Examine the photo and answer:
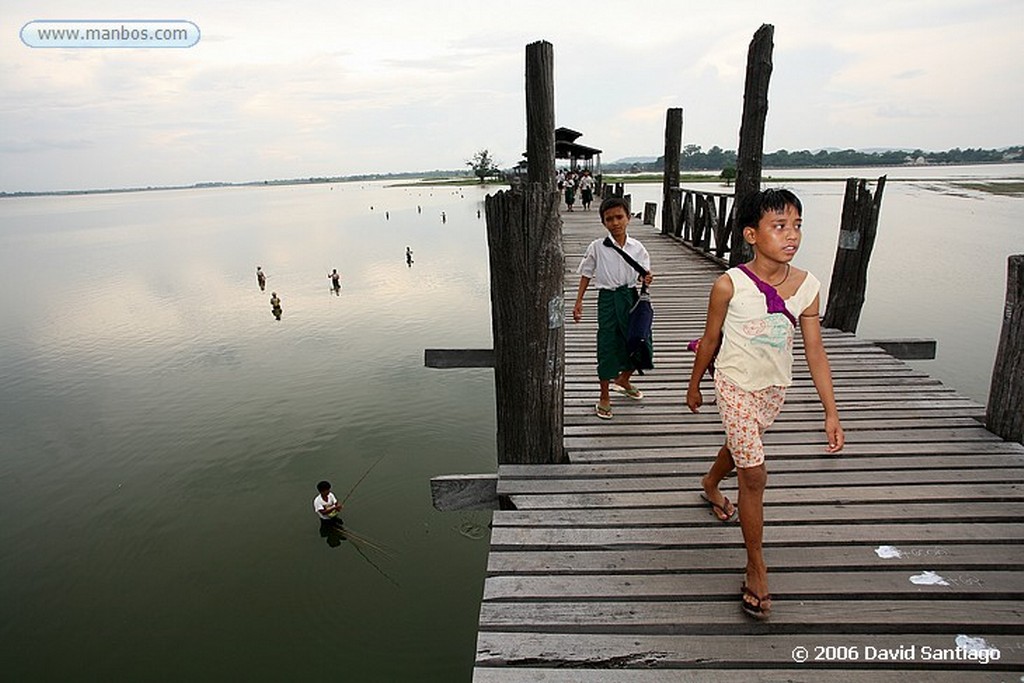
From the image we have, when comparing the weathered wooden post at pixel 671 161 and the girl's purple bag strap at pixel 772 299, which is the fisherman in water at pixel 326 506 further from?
the weathered wooden post at pixel 671 161

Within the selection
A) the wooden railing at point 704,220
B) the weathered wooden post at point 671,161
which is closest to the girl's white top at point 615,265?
the wooden railing at point 704,220

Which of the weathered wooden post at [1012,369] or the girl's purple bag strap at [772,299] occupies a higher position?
the girl's purple bag strap at [772,299]

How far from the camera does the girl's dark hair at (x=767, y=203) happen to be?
87.6 inches

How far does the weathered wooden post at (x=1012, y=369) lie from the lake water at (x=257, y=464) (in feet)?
15.5

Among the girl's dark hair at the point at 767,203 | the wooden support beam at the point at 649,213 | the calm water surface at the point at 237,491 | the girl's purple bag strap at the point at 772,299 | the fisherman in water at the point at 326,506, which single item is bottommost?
the calm water surface at the point at 237,491

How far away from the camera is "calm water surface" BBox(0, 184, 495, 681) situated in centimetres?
550

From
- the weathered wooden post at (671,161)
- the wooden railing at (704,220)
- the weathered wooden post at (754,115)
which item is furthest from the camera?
the weathered wooden post at (671,161)

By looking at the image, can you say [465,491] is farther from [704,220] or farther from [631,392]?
[704,220]

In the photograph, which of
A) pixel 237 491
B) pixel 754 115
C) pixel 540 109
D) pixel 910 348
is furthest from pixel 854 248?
pixel 237 491

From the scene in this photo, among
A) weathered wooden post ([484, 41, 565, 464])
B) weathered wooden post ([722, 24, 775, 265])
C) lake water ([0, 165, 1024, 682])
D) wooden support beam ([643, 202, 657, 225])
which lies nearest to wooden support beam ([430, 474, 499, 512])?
weathered wooden post ([484, 41, 565, 464])

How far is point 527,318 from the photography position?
313cm

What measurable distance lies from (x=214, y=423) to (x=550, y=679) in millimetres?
9926

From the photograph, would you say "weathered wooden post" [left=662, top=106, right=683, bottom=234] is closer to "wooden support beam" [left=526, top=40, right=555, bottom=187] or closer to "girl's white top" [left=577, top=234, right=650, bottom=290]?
"wooden support beam" [left=526, top=40, right=555, bottom=187]

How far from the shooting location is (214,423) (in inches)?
401
